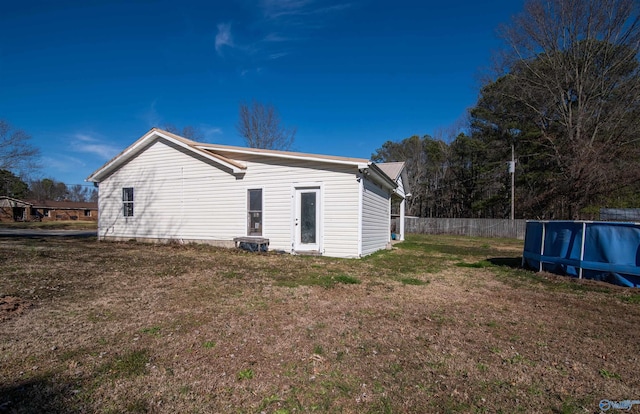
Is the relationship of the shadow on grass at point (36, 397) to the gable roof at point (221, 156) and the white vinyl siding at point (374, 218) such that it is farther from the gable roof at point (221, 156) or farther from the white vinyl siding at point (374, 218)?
the white vinyl siding at point (374, 218)

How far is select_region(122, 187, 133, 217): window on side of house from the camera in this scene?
13195 mm

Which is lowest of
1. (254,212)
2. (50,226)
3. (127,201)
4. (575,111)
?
(50,226)

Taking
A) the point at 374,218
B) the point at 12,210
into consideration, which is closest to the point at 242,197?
the point at 374,218

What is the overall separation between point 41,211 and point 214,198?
4937cm

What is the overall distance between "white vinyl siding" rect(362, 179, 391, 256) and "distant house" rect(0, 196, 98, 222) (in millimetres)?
49354

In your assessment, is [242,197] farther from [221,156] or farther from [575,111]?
[575,111]

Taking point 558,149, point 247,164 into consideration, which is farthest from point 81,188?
point 558,149

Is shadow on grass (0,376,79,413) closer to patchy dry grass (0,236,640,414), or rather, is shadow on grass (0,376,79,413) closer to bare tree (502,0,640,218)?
patchy dry grass (0,236,640,414)

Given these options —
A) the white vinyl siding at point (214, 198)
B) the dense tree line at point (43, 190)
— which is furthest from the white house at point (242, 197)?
the dense tree line at point (43, 190)

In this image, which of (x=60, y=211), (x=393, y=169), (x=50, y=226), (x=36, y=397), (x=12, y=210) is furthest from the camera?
(x=60, y=211)

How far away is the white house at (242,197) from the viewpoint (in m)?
9.88

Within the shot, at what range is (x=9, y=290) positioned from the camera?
5117mm

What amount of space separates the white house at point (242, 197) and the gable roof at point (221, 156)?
34 millimetres

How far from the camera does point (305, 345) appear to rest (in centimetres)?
341
